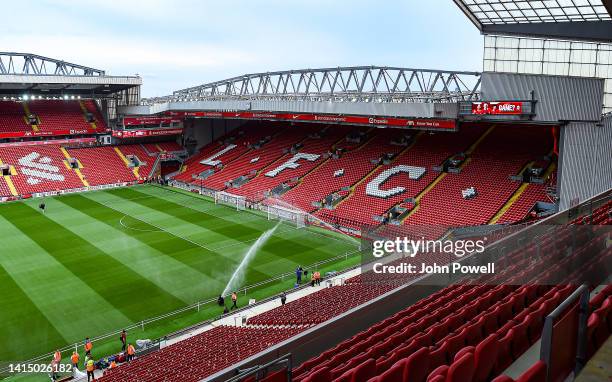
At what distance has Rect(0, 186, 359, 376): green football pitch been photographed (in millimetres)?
19266

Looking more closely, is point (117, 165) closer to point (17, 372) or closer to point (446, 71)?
point (446, 71)

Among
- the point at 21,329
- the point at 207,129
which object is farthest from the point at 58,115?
the point at 21,329

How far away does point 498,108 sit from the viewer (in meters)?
25.9

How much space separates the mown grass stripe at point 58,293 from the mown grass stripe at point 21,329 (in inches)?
10.4

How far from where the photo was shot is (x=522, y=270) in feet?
33.0

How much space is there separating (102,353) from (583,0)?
24172 millimetres

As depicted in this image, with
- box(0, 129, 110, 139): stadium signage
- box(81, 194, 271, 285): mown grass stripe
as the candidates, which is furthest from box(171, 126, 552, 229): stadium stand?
box(0, 129, 110, 139): stadium signage

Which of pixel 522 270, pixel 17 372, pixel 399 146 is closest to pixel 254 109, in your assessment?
pixel 399 146

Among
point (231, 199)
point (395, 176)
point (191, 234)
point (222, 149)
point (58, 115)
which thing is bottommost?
point (191, 234)

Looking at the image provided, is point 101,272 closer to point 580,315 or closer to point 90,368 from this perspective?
point 90,368

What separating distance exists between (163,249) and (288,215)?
1038 cm

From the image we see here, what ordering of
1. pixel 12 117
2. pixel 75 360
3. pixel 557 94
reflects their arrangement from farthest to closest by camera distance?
pixel 12 117 → pixel 557 94 → pixel 75 360

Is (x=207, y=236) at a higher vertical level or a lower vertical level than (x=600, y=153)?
lower

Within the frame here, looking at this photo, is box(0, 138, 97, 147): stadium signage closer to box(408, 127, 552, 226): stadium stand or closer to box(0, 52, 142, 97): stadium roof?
box(0, 52, 142, 97): stadium roof
